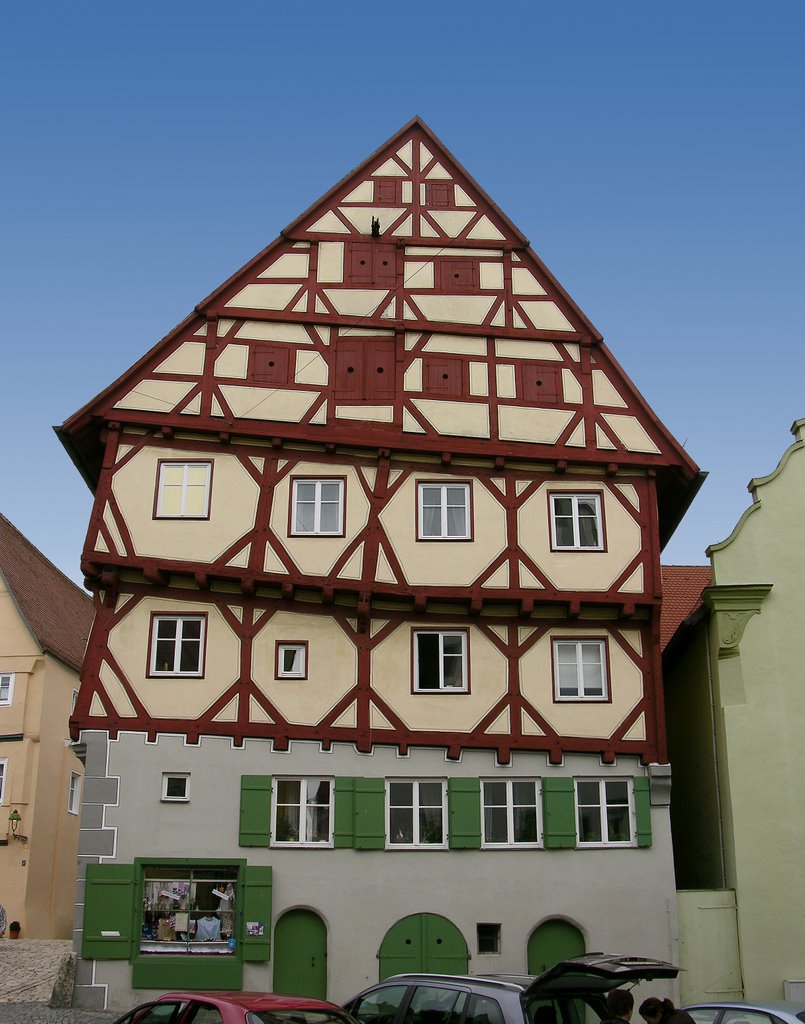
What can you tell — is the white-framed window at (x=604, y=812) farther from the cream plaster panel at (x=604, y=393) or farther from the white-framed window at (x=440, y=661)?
the cream plaster panel at (x=604, y=393)

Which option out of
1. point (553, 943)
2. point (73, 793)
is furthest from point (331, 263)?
point (73, 793)

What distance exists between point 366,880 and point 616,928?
196 inches

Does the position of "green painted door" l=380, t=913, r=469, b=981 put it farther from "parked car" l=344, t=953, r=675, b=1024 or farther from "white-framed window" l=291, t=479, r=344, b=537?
"parked car" l=344, t=953, r=675, b=1024

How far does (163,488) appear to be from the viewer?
26.3 m

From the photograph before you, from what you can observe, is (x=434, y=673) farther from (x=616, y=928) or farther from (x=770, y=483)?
(x=770, y=483)

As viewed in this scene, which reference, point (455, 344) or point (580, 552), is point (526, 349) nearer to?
point (455, 344)

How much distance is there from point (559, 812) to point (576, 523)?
19.9 feet

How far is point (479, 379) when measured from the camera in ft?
89.6

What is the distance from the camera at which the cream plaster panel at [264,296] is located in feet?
91.0

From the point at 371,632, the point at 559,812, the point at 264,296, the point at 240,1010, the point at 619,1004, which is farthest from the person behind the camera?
the point at 264,296

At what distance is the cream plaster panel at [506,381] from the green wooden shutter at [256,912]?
11178 mm

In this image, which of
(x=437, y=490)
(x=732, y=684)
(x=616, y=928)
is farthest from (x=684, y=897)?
(x=437, y=490)

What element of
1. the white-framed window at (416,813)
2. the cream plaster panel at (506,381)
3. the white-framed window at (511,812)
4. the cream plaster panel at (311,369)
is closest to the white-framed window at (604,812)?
the white-framed window at (511,812)

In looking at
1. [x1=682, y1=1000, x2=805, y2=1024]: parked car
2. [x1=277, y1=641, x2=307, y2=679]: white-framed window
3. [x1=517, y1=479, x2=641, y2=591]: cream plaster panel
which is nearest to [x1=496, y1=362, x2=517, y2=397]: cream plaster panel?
[x1=517, y1=479, x2=641, y2=591]: cream plaster panel
